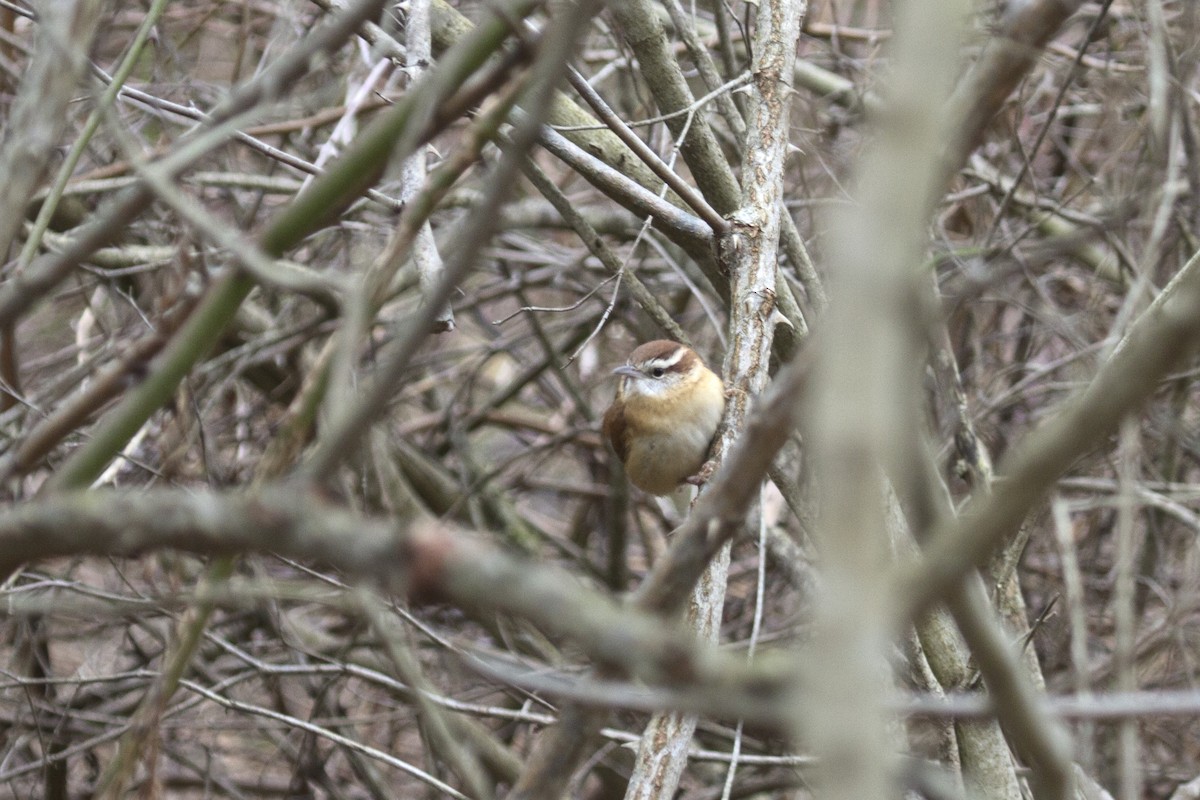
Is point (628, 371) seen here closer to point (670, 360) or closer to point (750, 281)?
point (670, 360)

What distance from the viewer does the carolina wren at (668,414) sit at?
16.7 ft

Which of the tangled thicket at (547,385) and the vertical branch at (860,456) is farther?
the tangled thicket at (547,385)

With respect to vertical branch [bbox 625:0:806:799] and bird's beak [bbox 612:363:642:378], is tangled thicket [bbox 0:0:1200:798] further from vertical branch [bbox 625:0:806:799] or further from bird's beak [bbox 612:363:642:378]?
vertical branch [bbox 625:0:806:799]

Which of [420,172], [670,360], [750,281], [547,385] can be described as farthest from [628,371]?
[420,172]

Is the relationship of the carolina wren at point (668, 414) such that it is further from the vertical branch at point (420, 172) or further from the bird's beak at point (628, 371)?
the vertical branch at point (420, 172)

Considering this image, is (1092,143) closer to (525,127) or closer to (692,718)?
(692,718)

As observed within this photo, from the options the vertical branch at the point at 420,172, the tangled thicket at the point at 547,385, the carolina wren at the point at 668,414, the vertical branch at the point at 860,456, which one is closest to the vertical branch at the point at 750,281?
the tangled thicket at the point at 547,385

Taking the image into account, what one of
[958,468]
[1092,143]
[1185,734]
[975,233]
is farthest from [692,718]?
[1092,143]

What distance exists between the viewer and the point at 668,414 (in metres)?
5.17

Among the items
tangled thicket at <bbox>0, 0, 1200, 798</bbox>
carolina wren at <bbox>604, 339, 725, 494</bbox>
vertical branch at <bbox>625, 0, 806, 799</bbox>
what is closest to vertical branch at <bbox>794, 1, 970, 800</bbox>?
vertical branch at <bbox>625, 0, 806, 799</bbox>

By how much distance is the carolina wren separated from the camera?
510 cm

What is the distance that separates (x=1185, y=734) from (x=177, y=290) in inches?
220

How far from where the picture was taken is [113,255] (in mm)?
5816

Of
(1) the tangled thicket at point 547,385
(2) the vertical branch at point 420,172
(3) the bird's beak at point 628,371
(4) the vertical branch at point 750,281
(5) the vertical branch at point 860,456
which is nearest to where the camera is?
(5) the vertical branch at point 860,456
